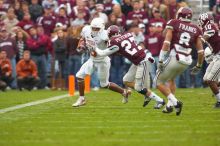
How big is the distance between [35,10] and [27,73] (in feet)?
6.93

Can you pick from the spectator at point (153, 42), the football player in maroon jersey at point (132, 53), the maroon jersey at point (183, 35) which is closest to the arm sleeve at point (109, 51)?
the football player in maroon jersey at point (132, 53)

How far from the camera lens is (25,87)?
62.7 feet

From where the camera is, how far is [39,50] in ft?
64.0

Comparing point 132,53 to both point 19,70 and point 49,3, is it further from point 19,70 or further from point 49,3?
point 49,3

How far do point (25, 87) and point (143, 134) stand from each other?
1084 cm

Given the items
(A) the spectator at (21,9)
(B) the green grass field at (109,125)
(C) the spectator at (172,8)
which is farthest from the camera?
(A) the spectator at (21,9)

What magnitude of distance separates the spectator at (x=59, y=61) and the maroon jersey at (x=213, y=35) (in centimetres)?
723

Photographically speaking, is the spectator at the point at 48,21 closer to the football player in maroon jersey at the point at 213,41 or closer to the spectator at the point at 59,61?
the spectator at the point at 59,61

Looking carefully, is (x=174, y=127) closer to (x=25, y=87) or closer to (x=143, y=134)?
(x=143, y=134)

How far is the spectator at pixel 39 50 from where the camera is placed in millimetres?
19297

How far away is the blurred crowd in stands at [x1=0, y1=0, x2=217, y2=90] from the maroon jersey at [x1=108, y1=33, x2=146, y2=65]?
20.5 ft

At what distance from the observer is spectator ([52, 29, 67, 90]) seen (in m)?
19.2

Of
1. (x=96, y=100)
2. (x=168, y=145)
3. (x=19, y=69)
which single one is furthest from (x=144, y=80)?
(x=19, y=69)

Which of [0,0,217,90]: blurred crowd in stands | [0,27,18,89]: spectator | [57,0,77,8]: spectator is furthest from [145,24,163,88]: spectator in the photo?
[0,27,18,89]: spectator
